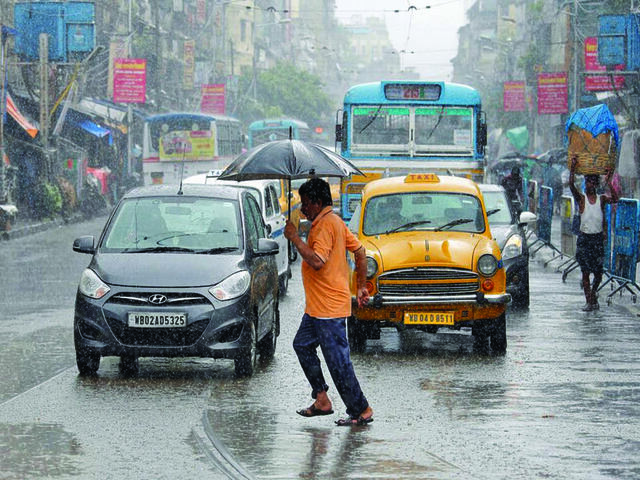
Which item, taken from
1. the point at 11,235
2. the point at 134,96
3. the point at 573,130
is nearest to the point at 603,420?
the point at 573,130

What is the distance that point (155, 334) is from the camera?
1117 cm

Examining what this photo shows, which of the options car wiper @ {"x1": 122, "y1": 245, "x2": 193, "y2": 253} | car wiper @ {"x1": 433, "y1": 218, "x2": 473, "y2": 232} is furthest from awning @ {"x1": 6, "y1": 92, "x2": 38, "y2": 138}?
car wiper @ {"x1": 122, "y1": 245, "x2": 193, "y2": 253}

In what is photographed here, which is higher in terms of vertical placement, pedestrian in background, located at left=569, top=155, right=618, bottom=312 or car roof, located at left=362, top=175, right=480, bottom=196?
car roof, located at left=362, top=175, right=480, bottom=196

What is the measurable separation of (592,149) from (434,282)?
1022cm

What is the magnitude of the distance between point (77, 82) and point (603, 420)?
148ft

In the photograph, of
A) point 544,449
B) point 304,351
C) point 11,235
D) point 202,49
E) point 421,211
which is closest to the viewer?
point 544,449

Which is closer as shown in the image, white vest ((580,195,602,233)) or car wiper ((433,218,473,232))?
car wiper ((433,218,473,232))

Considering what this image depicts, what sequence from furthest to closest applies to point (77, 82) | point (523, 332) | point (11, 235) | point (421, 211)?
1. point (77, 82)
2. point (11, 235)
3. point (523, 332)
4. point (421, 211)

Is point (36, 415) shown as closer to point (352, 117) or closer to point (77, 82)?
point (352, 117)

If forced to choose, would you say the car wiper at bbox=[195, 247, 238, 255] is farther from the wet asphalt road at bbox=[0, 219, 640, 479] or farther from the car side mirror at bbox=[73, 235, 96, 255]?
the wet asphalt road at bbox=[0, 219, 640, 479]

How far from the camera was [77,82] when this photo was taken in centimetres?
5241

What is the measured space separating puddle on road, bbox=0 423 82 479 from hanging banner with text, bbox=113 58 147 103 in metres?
44.0

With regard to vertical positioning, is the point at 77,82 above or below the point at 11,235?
above

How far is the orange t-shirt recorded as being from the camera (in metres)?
9.12
